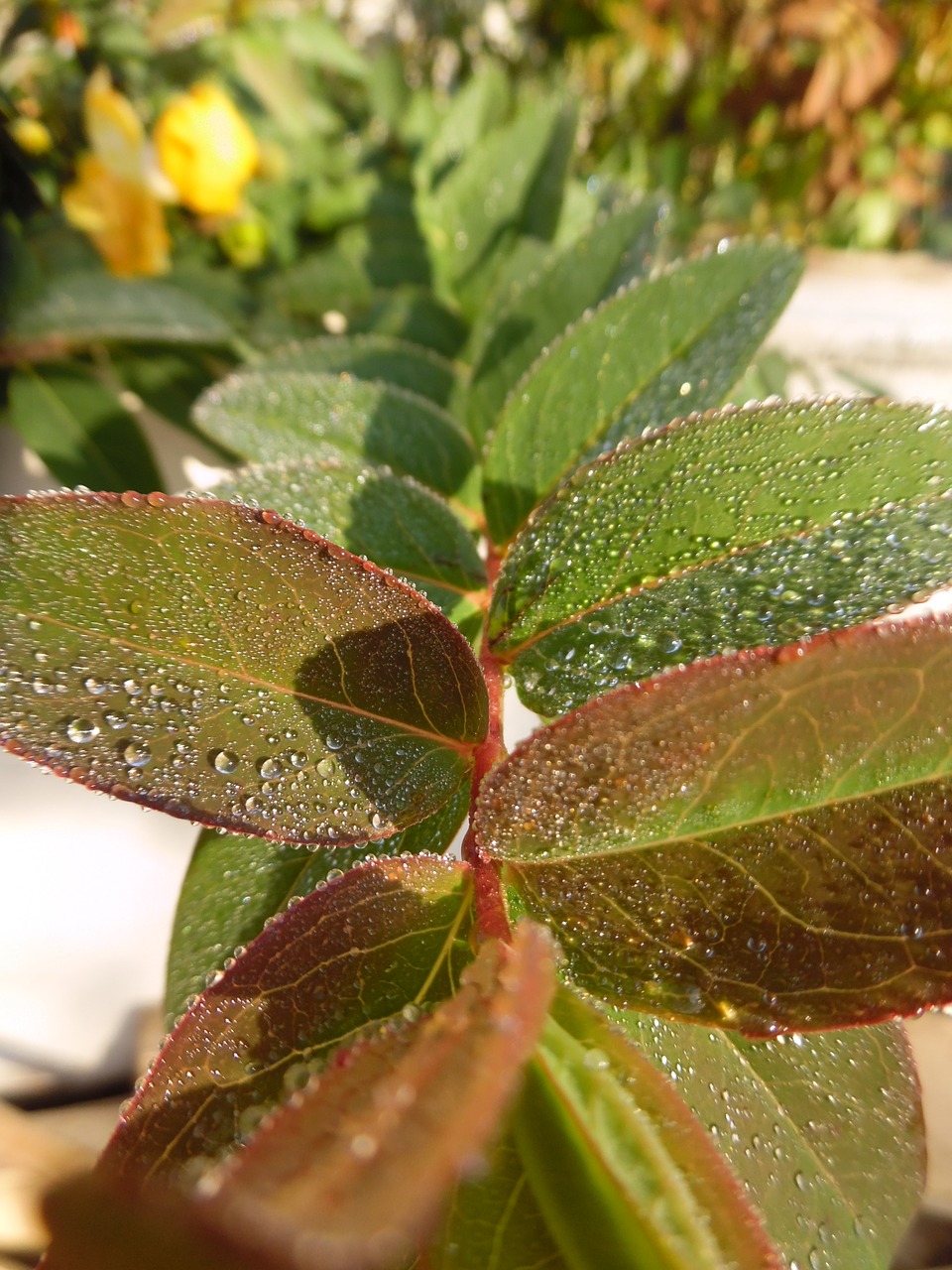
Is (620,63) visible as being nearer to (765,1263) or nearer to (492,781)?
(492,781)

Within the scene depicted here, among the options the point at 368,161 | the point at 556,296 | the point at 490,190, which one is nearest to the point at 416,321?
the point at 490,190

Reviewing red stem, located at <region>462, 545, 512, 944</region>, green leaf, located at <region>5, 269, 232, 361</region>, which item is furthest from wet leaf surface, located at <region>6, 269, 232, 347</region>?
red stem, located at <region>462, 545, 512, 944</region>

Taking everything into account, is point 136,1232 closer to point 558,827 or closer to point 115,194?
point 558,827

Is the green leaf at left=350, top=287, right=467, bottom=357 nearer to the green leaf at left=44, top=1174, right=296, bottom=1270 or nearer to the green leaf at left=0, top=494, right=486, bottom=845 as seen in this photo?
the green leaf at left=0, top=494, right=486, bottom=845

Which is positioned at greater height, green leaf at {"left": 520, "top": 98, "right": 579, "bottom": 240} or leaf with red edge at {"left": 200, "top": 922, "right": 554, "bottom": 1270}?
green leaf at {"left": 520, "top": 98, "right": 579, "bottom": 240}

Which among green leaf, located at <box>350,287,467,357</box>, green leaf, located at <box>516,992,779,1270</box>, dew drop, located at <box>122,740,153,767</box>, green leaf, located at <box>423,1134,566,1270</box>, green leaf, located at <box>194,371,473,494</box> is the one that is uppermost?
green leaf, located at <box>350,287,467,357</box>

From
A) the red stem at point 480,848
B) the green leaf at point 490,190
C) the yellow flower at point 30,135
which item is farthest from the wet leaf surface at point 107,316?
the red stem at point 480,848

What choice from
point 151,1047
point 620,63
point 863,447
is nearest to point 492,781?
point 863,447
